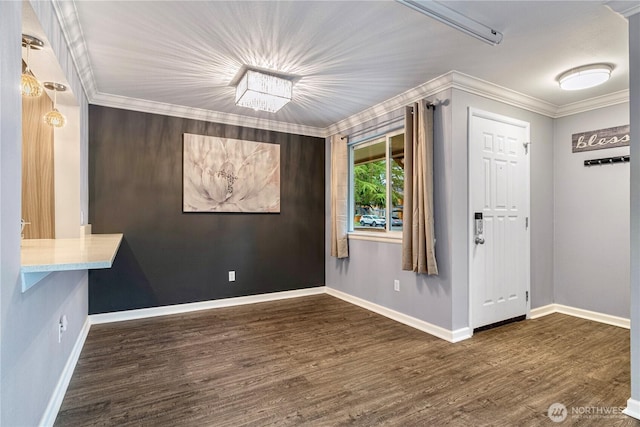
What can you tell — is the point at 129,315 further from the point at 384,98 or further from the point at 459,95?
the point at 459,95

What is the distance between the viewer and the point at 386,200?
13.4 feet

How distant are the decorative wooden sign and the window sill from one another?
2270 mm

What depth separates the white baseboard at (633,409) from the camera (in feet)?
6.26

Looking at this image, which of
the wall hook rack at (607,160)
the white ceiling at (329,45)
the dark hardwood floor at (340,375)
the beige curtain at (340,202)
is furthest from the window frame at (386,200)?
the wall hook rack at (607,160)

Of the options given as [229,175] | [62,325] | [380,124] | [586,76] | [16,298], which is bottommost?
[62,325]

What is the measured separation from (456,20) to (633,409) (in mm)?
2516

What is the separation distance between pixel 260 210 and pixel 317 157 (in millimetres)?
1195

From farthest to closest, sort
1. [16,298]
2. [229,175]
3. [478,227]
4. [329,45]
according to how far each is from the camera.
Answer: [229,175] → [478,227] → [329,45] → [16,298]

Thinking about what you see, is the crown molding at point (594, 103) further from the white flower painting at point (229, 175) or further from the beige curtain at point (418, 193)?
the white flower painting at point (229, 175)

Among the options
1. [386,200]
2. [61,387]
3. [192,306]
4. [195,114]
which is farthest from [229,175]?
[61,387]

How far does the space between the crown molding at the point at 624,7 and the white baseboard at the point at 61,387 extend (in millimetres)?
3894

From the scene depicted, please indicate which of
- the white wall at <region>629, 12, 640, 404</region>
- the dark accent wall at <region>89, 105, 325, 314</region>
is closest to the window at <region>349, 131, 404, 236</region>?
the dark accent wall at <region>89, 105, 325, 314</region>

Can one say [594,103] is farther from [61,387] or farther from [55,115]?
[61,387]

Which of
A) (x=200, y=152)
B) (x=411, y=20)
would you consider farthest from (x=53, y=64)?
(x=411, y=20)
